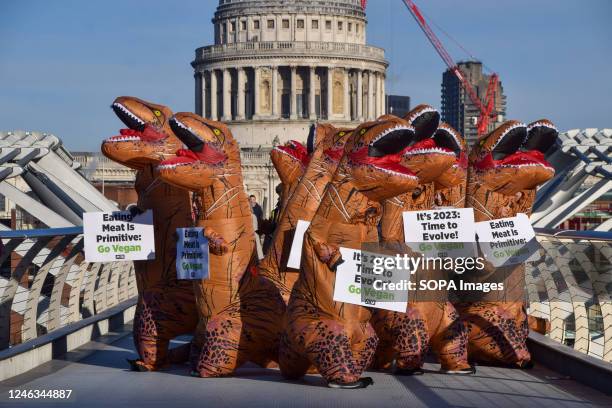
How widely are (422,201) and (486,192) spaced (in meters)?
0.63

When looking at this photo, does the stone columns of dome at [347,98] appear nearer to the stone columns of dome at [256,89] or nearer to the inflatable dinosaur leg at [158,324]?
the stone columns of dome at [256,89]

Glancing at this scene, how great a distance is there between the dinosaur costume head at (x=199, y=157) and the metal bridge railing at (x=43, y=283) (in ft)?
5.14

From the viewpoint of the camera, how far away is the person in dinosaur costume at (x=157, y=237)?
1140cm

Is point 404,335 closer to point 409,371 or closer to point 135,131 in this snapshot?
point 409,371

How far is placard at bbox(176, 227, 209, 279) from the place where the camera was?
10.9m

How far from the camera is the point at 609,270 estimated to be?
1142cm

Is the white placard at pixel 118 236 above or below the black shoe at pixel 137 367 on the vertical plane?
above

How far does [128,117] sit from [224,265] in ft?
5.32

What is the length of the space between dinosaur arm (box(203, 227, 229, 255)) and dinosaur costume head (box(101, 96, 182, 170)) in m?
1.13

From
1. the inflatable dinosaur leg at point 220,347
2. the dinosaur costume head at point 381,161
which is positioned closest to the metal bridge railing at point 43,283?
the inflatable dinosaur leg at point 220,347

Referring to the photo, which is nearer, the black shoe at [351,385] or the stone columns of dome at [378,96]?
the black shoe at [351,385]

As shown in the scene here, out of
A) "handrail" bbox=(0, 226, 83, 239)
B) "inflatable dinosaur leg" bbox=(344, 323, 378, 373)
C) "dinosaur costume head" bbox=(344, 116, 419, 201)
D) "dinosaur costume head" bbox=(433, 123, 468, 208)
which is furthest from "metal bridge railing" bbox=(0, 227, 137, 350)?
"dinosaur costume head" bbox=(433, 123, 468, 208)

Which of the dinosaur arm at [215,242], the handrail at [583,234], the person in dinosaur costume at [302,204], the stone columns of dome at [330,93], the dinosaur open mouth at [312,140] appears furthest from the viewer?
the stone columns of dome at [330,93]

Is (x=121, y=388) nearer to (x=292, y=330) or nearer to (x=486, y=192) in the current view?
(x=292, y=330)
